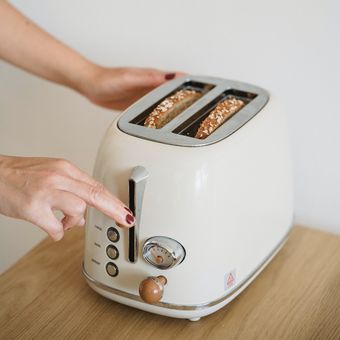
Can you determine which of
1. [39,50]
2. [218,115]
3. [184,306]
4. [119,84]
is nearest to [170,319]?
[184,306]

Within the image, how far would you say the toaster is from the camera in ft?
2.51

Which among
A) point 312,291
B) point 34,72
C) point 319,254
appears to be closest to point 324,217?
point 319,254

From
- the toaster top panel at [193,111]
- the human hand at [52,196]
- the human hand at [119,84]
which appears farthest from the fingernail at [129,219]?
the human hand at [119,84]

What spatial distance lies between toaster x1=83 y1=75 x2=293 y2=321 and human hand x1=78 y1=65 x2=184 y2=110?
5.7 inches

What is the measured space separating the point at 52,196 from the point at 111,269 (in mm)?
167

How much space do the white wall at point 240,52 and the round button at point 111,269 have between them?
0.41m

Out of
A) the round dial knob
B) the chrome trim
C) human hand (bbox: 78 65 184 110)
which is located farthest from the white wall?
the round dial knob

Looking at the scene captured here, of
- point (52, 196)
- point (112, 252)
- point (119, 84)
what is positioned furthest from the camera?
point (119, 84)

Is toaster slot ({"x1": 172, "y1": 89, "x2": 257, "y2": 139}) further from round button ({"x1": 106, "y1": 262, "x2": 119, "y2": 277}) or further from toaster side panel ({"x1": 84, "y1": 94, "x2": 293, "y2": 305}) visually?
round button ({"x1": 106, "y1": 262, "x2": 119, "y2": 277})

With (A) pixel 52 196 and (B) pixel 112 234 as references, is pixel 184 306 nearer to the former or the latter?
(B) pixel 112 234

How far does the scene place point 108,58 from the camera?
1210 millimetres

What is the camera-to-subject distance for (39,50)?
3.66ft

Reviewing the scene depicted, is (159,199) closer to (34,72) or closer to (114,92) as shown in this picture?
(114,92)

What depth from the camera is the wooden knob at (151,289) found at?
0.78 meters
